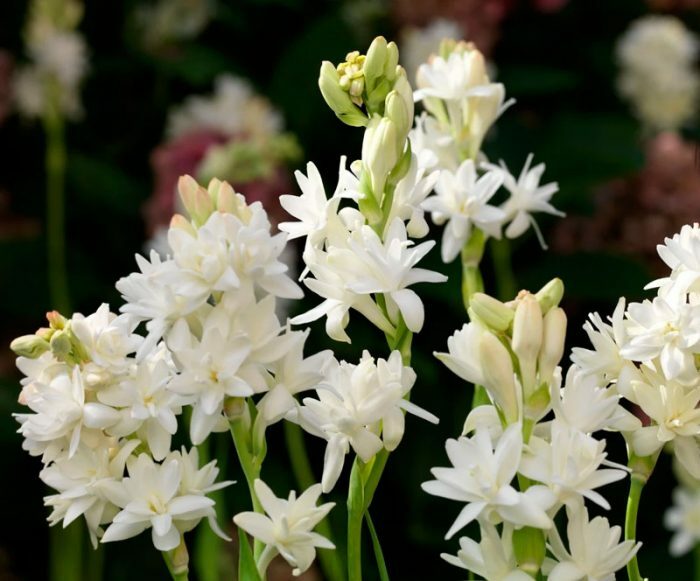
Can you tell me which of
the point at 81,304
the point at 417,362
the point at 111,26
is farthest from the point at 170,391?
the point at 111,26

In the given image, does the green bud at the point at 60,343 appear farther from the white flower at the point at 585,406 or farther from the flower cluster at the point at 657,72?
the flower cluster at the point at 657,72

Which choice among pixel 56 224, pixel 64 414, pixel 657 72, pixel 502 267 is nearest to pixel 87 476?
pixel 64 414

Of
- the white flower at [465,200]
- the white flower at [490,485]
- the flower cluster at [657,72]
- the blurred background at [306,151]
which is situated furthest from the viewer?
the flower cluster at [657,72]

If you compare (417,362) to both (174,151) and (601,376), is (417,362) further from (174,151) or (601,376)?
(601,376)

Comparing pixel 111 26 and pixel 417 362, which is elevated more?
pixel 111 26

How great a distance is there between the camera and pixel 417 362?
0.80 meters

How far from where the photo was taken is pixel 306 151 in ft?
3.26

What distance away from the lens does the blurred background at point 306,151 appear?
0.88 metres

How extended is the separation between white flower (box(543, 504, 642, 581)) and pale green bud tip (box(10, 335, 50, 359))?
0.12 meters

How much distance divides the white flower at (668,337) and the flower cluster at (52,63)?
0.75 metres

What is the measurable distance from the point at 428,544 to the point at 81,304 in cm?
37

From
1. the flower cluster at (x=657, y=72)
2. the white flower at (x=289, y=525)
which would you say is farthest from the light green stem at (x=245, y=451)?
the flower cluster at (x=657, y=72)

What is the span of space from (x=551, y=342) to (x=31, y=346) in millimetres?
117

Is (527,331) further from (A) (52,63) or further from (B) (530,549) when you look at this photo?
(A) (52,63)
